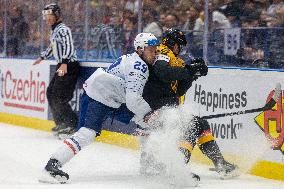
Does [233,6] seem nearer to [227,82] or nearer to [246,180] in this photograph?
[227,82]

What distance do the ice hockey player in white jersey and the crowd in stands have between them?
1909 millimetres

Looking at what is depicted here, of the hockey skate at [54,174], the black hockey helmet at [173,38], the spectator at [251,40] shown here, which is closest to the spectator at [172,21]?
the spectator at [251,40]

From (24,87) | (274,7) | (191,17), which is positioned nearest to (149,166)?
(274,7)

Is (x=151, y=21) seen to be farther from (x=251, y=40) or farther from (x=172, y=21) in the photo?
(x=251, y=40)

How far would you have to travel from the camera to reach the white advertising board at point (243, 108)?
21.4 feet

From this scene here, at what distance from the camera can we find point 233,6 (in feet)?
27.0

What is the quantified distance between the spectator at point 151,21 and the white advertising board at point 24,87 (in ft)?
6.10

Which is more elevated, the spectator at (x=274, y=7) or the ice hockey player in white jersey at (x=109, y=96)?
the spectator at (x=274, y=7)

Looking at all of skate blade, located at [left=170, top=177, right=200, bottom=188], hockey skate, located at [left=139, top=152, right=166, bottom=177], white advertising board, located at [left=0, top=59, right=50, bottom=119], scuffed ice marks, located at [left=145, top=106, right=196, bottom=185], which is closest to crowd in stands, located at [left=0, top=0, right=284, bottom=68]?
white advertising board, located at [left=0, top=59, right=50, bottom=119]

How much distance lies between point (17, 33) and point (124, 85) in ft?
21.3

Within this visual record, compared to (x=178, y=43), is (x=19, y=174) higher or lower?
lower

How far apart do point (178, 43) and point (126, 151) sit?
2442 millimetres

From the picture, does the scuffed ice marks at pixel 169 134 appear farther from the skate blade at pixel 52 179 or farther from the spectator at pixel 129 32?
the spectator at pixel 129 32

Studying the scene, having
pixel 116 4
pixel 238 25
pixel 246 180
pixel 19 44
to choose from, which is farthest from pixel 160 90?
pixel 19 44
